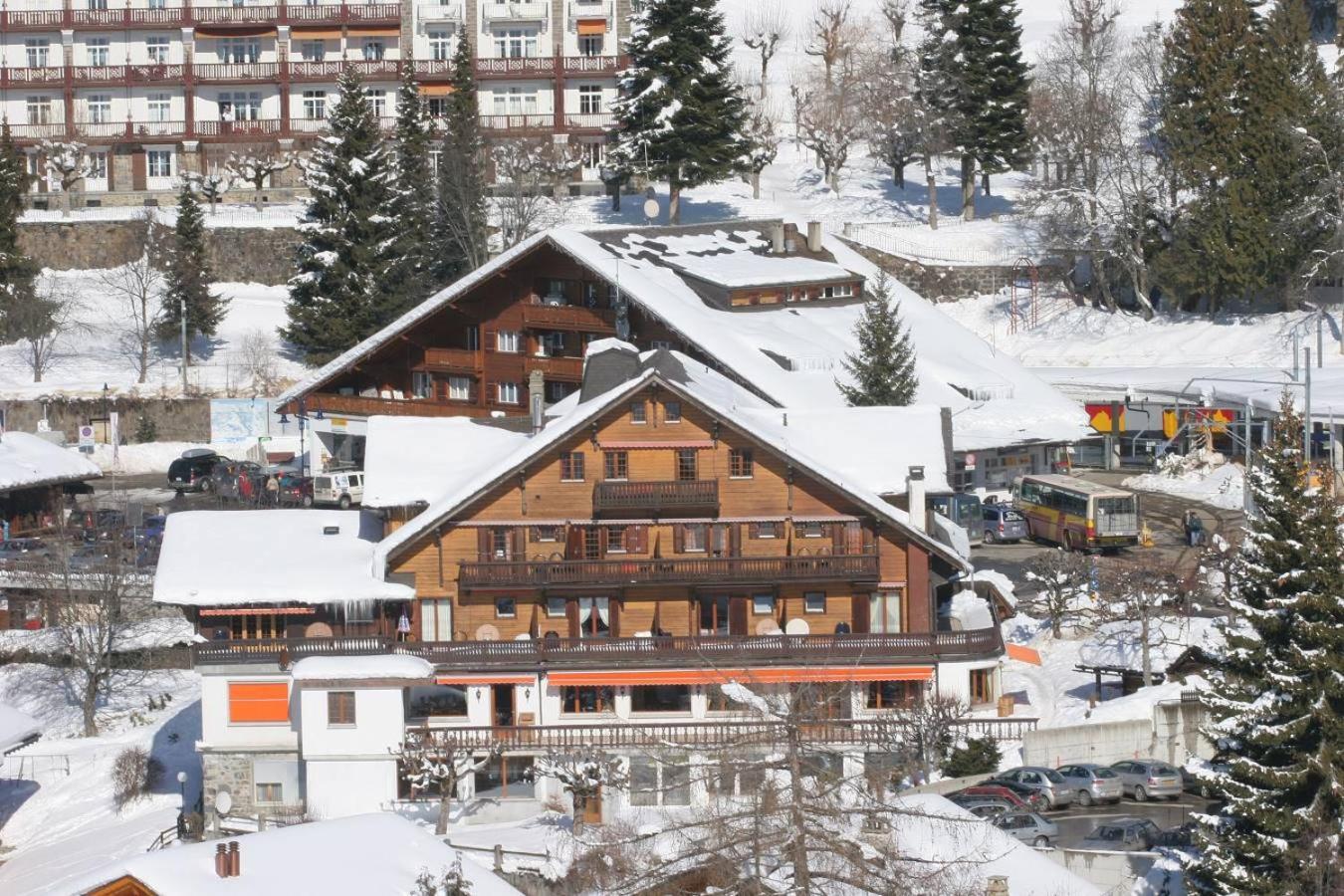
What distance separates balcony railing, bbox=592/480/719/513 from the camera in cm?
6475

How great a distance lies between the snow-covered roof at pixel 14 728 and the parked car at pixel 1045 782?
22369 millimetres

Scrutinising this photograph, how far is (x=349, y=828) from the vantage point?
149 ft

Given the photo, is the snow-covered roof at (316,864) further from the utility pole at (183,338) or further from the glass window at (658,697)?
the utility pole at (183,338)

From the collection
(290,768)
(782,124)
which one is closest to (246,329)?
(782,124)

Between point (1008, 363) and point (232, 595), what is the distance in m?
38.0

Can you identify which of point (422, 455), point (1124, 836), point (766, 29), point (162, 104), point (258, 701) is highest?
point (766, 29)

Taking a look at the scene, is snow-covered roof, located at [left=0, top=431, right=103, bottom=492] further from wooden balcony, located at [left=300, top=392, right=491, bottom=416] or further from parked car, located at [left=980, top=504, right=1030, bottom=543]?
parked car, located at [left=980, top=504, right=1030, bottom=543]

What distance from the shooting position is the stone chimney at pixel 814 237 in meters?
97.8

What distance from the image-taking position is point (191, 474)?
92875 mm

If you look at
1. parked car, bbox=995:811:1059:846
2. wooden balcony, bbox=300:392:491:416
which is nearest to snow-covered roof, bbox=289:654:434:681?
parked car, bbox=995:811:1059:846

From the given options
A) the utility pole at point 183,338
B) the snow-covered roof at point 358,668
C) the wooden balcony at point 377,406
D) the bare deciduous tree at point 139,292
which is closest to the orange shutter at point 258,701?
the snow-covered roof at point 358,668

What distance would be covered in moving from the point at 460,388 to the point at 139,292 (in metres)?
20.6

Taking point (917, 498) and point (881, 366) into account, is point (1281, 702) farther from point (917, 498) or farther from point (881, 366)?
point (881, 366)

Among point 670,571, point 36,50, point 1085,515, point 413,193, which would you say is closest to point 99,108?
point 36,50
